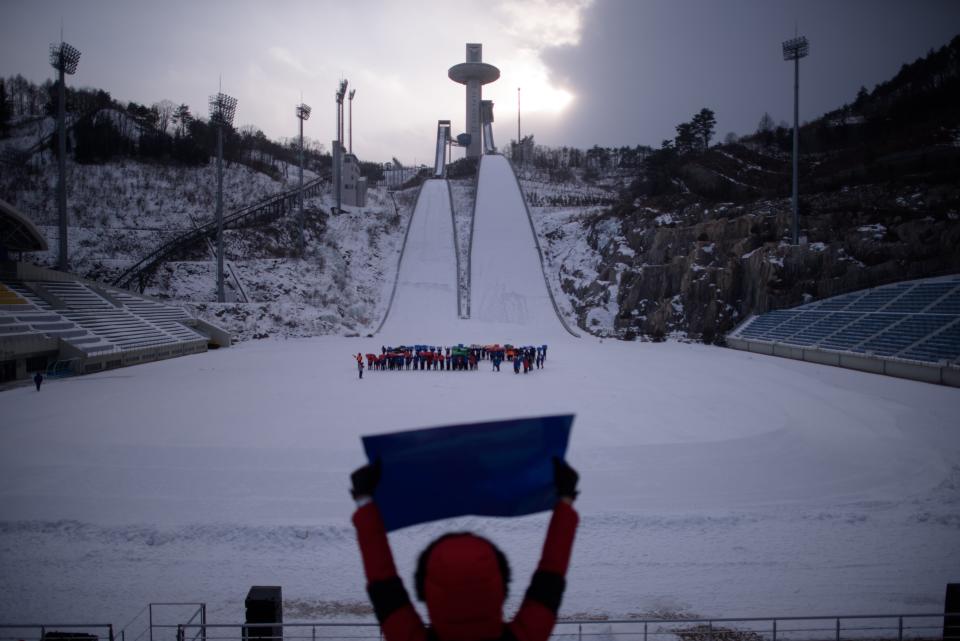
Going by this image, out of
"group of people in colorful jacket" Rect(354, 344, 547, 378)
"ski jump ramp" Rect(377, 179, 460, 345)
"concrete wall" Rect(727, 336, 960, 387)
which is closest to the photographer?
"concrete wall" Rect(727, 336, 960, 387)

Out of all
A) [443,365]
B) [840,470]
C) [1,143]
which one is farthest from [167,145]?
[840,470]

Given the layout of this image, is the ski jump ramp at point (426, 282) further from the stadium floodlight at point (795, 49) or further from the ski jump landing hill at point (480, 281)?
the stadium floodlight at point (795, 49)

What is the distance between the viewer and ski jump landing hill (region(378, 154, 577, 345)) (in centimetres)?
2850

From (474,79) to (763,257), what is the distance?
56.1 meters

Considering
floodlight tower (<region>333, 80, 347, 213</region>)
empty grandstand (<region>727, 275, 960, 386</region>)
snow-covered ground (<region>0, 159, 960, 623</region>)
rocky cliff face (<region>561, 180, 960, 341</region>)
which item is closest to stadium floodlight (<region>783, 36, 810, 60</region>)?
rocky cliff face (<region>561, 180, 960, 341</region>)

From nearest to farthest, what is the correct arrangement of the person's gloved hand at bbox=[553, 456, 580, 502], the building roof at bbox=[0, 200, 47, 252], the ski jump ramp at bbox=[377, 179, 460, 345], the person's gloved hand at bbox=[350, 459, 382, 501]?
the person's gloved hand at bbox=[350, 459, 382, 501] → the person's gloved hand at bbox=[553, 456, 580, 502] → the building roof at bbox=[0, 200, 47, 252] → the ski jump ramp at bbox=[377, 179, 460, 345]

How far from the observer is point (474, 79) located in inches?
2825

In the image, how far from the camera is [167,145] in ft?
163

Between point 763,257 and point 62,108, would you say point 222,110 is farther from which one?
point 763,257

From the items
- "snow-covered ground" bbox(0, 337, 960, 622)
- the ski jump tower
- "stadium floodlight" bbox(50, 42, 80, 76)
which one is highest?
the ski jump tower

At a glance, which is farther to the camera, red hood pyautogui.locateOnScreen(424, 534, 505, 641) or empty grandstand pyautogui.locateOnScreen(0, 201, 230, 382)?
empty grandstand pyautogui.locateOnScreen(0, 201, 230, 382)

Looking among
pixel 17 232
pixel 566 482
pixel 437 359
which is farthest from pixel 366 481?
pixel 17 232

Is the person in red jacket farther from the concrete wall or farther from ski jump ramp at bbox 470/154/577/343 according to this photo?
ski jump ramp at bbox 470/154/577/343

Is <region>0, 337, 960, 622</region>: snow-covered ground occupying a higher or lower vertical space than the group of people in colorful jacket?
lower
